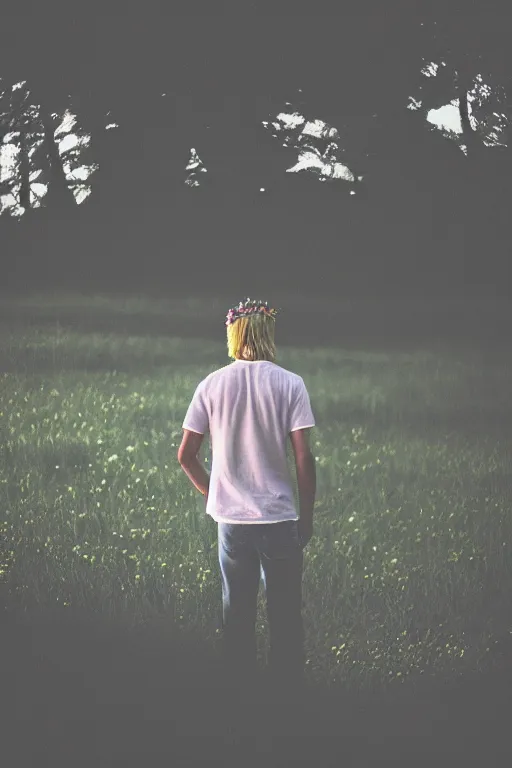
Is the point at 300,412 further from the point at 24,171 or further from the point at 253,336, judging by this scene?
the point at 24,171

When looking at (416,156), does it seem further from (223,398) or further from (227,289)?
(223,398)

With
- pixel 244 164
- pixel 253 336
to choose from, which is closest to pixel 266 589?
pixel 253 336

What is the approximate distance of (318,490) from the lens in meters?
6.13

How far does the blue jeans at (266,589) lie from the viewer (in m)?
4.19

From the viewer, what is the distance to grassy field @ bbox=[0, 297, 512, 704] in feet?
17.2

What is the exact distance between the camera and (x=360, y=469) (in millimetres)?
6391

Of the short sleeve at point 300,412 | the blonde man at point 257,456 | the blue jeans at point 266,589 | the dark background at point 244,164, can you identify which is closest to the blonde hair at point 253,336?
the blonde man at point 257,456

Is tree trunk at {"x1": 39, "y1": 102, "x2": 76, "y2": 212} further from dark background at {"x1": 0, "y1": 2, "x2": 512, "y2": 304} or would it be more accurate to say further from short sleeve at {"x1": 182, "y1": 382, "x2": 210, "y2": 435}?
short sleeve at {"x1": 182, "y1": 382, "x2": 210, "y2": 435}

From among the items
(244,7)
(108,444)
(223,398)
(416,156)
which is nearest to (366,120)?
(416,156)

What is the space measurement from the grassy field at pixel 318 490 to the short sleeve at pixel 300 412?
4.98 ft

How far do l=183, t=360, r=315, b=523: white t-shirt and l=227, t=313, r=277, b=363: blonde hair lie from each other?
1.8 inches

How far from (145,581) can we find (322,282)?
245 centimetres

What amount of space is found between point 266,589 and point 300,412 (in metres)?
0.87

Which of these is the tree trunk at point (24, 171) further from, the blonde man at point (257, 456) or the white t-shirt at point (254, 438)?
the white t-shirt at point (254, 438)
